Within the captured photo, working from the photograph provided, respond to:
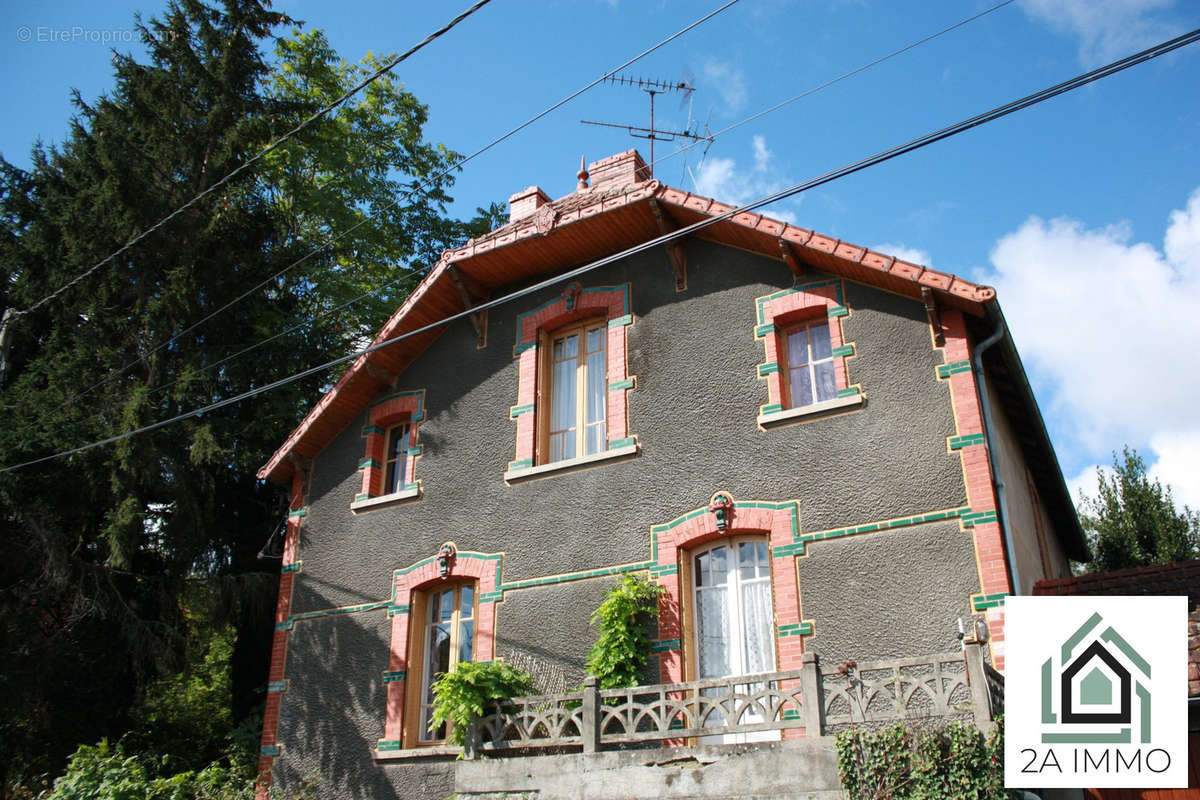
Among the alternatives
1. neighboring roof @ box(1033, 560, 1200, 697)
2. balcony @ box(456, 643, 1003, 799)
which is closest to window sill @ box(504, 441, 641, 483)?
balcony @ box(456, 643, 1003, 799)

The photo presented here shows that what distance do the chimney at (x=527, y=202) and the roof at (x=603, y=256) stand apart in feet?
0.07

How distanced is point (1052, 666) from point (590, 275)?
361 inches

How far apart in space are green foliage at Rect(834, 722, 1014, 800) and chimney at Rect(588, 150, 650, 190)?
28.0 ft

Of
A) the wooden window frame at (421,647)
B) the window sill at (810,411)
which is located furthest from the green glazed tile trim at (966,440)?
the wooden window frame at (421,647)

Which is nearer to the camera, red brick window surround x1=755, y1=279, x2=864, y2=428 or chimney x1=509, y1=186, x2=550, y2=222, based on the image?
red brick window surround x1=755, y1=279, x2=864, y2=428

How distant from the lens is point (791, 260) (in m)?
11.6

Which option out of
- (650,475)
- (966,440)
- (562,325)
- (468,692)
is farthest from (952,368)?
(468,692)

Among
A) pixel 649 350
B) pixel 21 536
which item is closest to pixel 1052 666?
pixel 649 350

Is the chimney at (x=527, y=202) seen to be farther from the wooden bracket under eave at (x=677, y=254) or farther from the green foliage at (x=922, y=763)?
the green foliage at (x=922, y=763)

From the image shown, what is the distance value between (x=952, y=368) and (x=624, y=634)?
4.59 m

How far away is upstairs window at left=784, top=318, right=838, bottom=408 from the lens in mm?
11398

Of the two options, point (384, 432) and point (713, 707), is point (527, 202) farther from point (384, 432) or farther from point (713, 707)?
point (713, 707)

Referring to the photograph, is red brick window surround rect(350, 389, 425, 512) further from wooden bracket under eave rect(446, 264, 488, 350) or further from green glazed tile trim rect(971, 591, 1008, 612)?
green glazed tile trim rect(971, 591, 1008, 612)

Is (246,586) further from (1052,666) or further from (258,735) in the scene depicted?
(1052,666)
